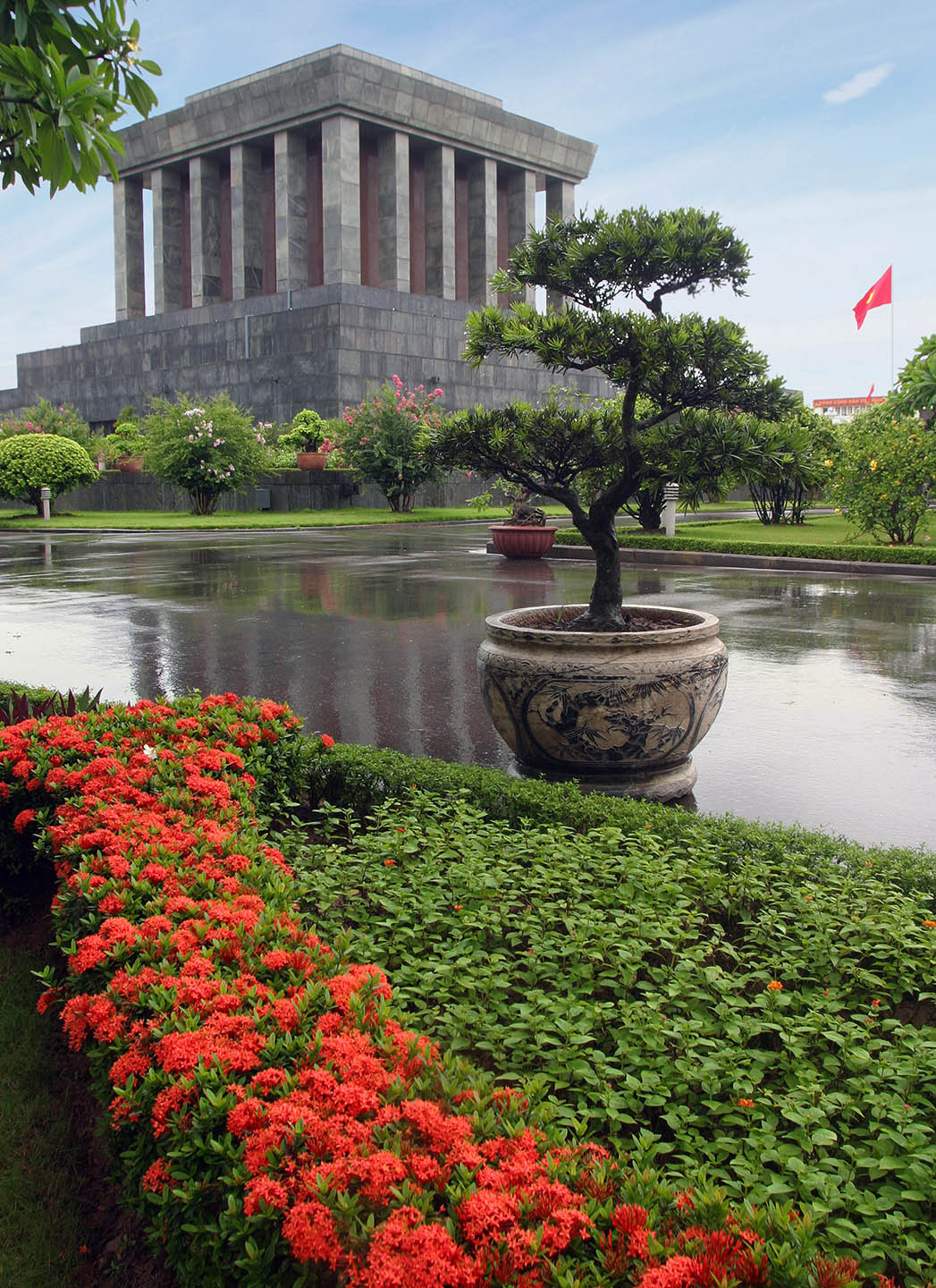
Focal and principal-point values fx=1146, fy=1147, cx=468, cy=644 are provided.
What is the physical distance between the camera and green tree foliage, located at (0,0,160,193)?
12.2 ft

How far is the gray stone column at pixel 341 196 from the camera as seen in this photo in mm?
47062

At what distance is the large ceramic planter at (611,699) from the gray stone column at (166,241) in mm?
54700

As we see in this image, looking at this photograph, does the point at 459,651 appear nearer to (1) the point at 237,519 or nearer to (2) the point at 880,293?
(1) the point at 237,519

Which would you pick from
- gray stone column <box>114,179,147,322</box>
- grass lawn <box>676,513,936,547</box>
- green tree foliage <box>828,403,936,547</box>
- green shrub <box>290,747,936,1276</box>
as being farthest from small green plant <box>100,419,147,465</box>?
green shrub <box>290,747,936,1276</box>

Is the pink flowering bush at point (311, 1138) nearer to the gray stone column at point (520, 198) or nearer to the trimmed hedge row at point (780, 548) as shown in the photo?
the trimmed hedge row at point (780, 548)

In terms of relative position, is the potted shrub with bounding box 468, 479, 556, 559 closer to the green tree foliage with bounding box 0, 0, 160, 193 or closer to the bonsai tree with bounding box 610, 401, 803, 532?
the bonsai tree with bounding box 610, 401, 803, 532

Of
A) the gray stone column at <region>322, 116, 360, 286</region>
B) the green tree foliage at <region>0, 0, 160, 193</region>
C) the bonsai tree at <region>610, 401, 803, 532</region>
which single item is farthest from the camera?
the gray stone column at <region>322, 116, 360, 286</region>

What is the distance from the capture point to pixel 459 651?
10336mm

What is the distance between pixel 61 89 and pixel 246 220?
51.1 metres

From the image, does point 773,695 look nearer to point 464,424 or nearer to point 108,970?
point 464,424

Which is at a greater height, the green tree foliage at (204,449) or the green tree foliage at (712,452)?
the green tree foliage at (204,449)

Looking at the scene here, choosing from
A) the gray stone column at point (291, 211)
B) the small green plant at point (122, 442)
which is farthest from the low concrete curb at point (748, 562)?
the gray stone column at point (291, 211)

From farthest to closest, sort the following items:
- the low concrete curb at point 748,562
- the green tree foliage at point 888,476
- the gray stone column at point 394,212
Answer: the gray stone column at point 394,212 < the green tree foliage at point 888,476 < the low concrete curb at point 748,562

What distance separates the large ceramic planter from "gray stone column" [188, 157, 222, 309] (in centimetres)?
5150
